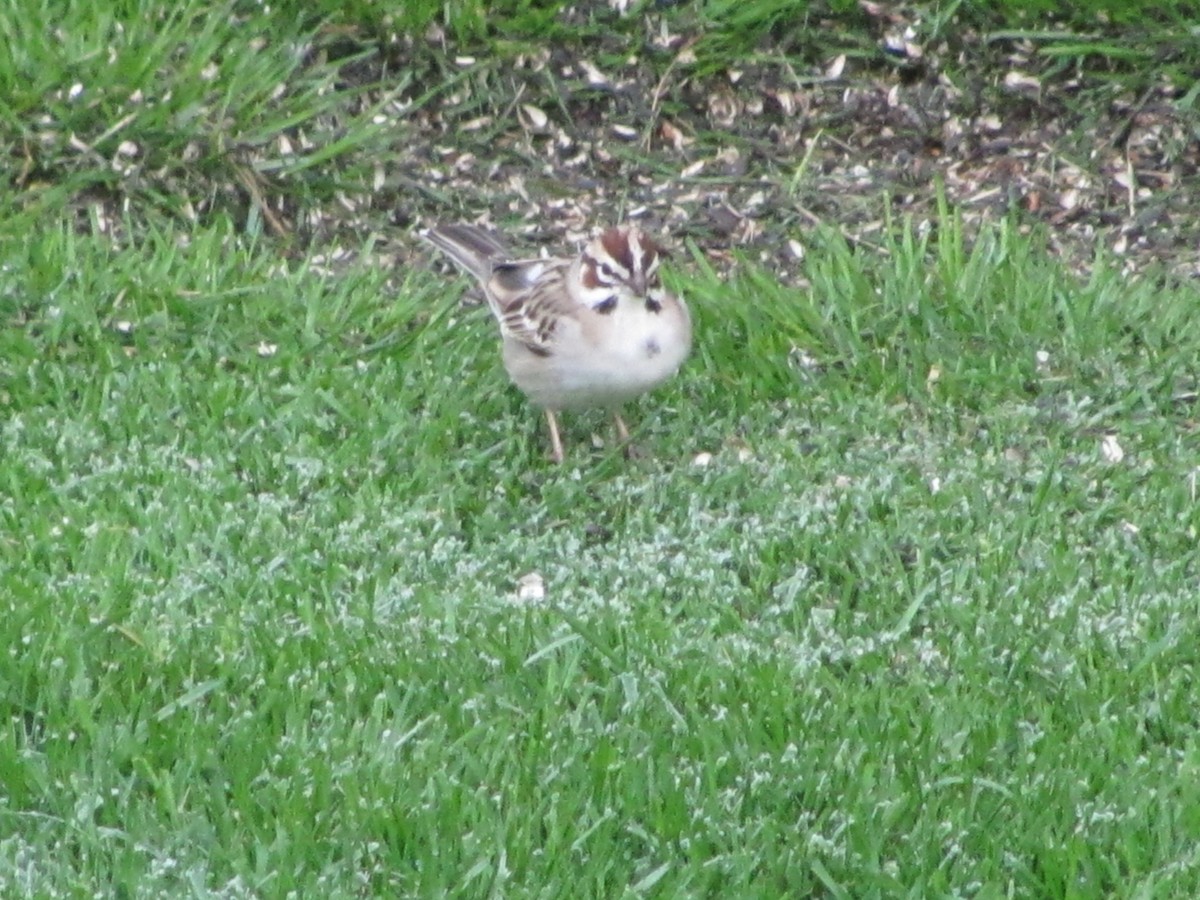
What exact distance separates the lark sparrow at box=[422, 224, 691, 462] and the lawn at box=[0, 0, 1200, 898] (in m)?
0.19

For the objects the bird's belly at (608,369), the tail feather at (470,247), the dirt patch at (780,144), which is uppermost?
the bird's belly at (608,369)

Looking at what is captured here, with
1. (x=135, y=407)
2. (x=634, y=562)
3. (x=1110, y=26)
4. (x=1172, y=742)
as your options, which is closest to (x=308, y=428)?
(x=135, y=407)

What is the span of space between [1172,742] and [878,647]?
69cm

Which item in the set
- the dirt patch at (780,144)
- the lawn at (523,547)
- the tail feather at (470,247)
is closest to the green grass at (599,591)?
the lawn at (523,547)

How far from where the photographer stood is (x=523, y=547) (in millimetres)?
5254

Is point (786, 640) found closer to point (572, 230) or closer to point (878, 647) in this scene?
point (878, 647)

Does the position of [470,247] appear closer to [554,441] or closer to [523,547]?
[554,441]

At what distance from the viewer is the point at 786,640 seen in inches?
188

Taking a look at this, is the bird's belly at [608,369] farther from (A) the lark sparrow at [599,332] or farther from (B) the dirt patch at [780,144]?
(B) the dirt patch at [780,144]

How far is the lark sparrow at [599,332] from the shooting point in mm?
5559

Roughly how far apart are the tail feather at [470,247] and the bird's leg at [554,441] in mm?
579

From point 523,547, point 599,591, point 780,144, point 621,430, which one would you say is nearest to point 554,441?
point 621,430

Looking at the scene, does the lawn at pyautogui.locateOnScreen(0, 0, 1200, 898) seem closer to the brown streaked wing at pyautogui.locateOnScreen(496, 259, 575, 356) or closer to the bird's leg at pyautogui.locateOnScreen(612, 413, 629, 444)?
the bird's leg at pyautogui.locateOnScreen(612, 413, 629, 444)

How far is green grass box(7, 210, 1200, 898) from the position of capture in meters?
4.02
